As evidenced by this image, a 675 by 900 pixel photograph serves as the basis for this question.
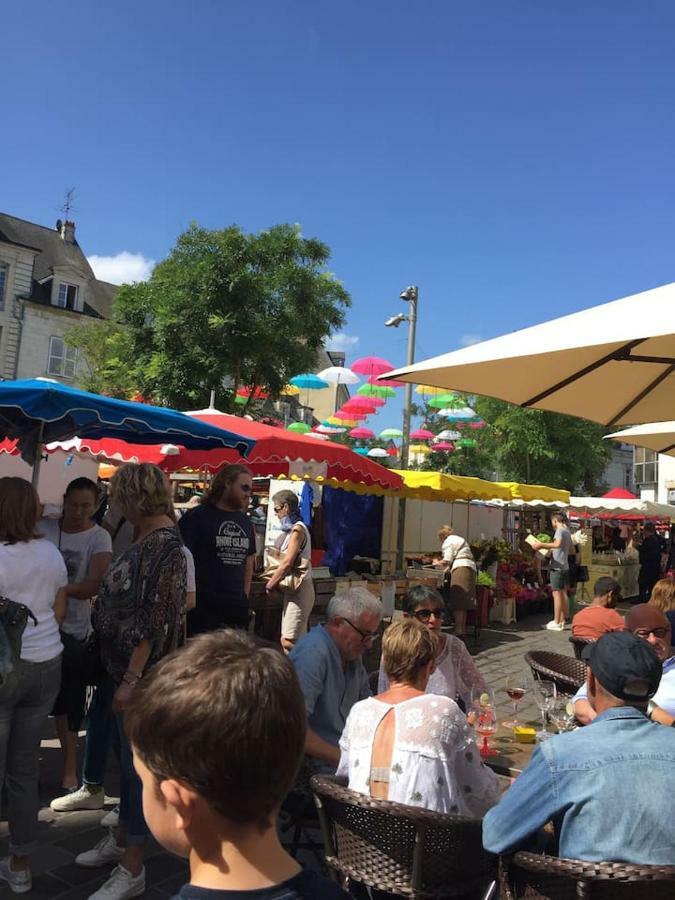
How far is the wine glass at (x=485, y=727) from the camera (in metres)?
3.12

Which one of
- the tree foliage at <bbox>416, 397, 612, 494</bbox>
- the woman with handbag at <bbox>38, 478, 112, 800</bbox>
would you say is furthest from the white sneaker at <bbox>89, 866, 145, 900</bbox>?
the tree foliage at <bbox>416, 397, 612, 494</bbox>

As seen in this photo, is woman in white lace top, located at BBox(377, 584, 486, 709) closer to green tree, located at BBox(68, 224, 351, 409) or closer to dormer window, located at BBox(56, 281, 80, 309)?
green tree, located at BBox(68, 224, 351, 409)

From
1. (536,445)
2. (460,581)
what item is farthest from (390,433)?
(460,581)

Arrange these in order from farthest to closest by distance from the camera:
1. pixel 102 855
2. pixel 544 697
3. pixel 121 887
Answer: pixel 544 697 < pixel 102 855 < pixel 121 887

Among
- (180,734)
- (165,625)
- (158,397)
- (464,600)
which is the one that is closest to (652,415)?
(165,625)

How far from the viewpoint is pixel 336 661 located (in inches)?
125

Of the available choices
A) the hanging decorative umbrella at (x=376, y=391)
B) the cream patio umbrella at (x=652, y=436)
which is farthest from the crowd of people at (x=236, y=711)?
the hanging decorative umbrella at (x=376, y=391)

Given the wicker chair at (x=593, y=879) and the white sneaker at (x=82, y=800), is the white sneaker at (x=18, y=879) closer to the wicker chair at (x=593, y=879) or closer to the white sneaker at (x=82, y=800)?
the white sneaker at (x=82, y=800)

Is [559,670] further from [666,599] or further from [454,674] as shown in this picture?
[454,674]

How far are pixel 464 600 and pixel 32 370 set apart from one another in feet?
93.8

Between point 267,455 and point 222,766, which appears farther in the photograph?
point 267,455

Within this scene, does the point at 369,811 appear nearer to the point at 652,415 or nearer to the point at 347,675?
the point at 347,675

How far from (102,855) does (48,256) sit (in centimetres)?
3678

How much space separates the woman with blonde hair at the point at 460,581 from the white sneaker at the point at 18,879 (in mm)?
7829
